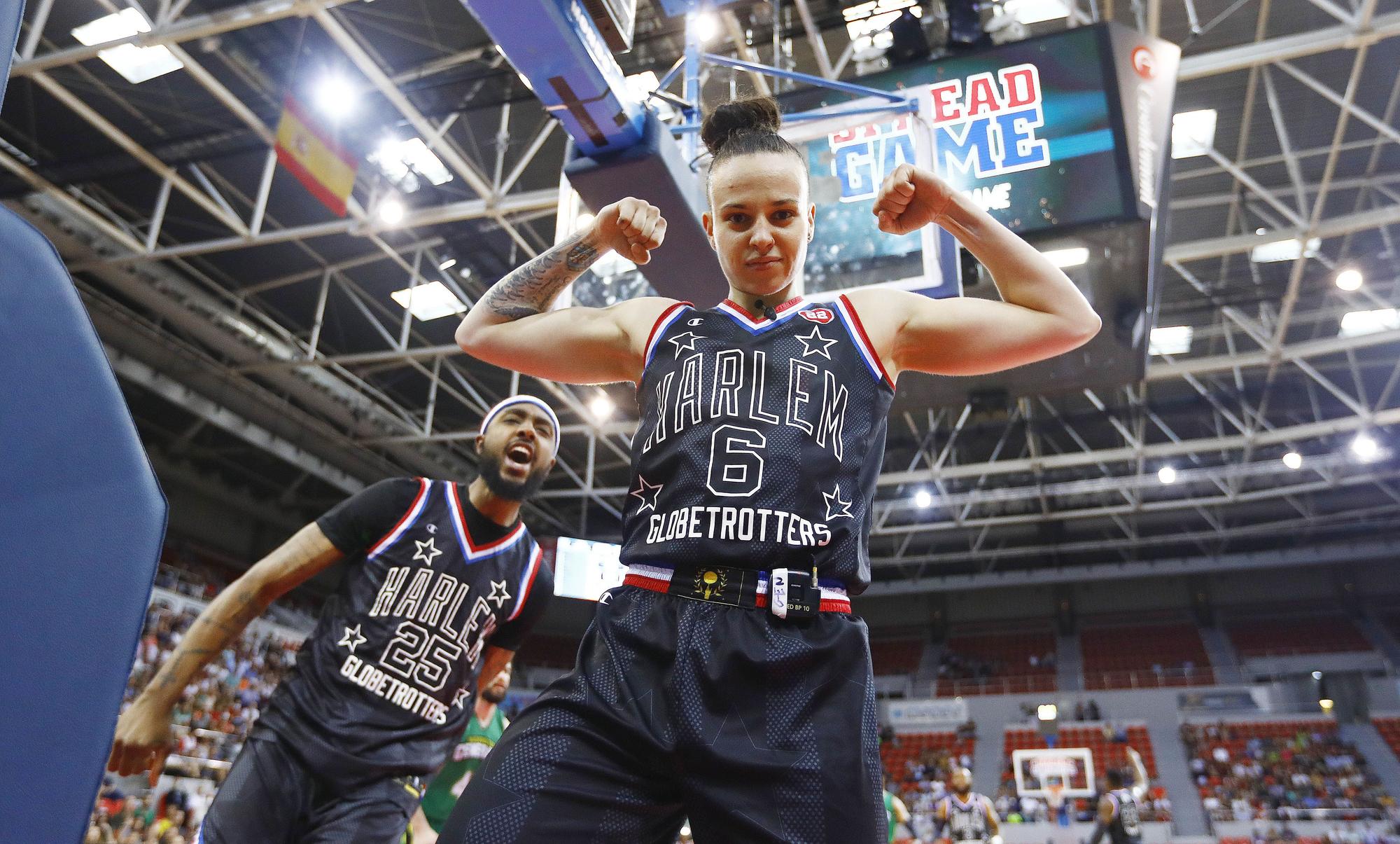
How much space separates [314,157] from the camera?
365 inches

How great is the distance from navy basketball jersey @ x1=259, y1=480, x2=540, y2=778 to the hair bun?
194 cm

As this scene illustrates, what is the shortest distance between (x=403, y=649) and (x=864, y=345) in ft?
6.69

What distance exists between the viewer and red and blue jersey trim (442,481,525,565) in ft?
11.4

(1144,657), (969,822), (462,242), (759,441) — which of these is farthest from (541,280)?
(1144,657)

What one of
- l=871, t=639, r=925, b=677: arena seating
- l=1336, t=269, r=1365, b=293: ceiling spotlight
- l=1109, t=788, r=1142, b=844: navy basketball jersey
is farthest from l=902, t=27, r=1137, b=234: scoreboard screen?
l=871, t=639, r=925, b=677: arena seating

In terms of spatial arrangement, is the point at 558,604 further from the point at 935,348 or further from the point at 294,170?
the point at 935,348

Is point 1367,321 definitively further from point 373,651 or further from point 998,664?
point 373,651

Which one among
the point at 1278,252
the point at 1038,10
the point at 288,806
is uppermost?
the point at 1278,252

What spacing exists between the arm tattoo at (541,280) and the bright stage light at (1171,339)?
15.4 meters

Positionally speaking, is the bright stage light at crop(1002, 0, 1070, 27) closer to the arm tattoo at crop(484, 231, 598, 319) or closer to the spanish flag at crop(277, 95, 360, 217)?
the spanish flag at crop(277, 95, 360, 217)

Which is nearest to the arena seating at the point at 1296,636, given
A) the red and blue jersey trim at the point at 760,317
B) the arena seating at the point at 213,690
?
the arena seating at the point at 213,690

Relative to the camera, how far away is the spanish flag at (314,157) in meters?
8.98

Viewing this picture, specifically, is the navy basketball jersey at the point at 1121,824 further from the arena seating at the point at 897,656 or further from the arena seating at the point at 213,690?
the arena seating at the point at 897,656

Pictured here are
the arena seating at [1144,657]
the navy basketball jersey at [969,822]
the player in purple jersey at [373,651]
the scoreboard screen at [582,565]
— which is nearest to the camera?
the player in purple jersey at [373,651]
